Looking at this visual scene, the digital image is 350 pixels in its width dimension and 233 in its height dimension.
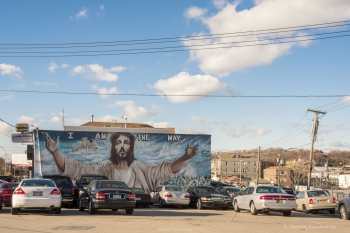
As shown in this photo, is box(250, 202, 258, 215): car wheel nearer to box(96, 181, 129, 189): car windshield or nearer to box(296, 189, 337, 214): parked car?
box(296, 189, 337, 214): parked car

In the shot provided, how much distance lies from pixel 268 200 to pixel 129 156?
2015 centimetres

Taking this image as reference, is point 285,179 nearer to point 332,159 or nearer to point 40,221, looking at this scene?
point 332,159

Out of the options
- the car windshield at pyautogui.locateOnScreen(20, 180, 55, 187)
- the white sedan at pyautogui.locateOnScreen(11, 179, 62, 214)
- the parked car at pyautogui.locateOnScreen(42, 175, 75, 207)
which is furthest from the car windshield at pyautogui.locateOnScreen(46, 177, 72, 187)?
the white sedan at pyautogui.locateOnScreen(11, 179, 62, 214)

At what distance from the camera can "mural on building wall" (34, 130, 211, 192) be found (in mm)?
37219

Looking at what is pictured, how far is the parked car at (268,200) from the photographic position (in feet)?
66.0

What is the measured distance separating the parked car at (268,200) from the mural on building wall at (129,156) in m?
17.8

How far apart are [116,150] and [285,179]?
76461 mm

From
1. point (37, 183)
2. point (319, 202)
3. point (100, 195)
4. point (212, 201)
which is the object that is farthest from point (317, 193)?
point (37, 183)

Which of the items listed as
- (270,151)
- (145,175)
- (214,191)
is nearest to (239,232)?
(214,191)

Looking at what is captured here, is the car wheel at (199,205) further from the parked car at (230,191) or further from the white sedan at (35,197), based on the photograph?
the white sedan at (35,197)

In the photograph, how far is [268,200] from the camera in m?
20.1

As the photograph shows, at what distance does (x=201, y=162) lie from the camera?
131ft

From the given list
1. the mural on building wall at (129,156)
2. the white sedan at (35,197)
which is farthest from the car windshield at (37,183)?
the mural on building wall at (129,156)

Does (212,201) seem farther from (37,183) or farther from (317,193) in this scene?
(37,183)
